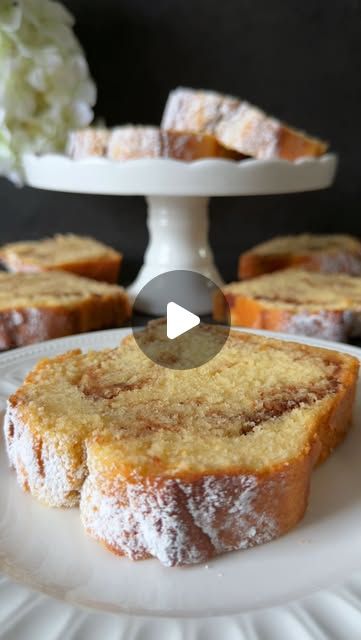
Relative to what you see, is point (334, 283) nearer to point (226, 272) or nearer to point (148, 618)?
point (226, 272)

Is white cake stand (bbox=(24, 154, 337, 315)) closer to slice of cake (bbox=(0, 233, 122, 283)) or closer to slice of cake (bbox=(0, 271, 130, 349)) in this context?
slice of cake (bbox=(0, 271, 130, 349))

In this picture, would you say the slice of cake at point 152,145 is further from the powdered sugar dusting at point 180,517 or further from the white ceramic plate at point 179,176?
the powdered sugar dusting at point 180,517

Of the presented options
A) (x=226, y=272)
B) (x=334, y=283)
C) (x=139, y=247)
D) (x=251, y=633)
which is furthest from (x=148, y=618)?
(x=139, y=247)

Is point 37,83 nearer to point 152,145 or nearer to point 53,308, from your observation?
point 152,145

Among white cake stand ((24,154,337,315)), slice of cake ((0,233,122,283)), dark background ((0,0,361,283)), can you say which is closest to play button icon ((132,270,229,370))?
white cake stand ((24,154,337,315))

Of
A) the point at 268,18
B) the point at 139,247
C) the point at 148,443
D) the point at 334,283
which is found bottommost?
the point at 139,247

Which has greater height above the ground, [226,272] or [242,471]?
[242,471]
